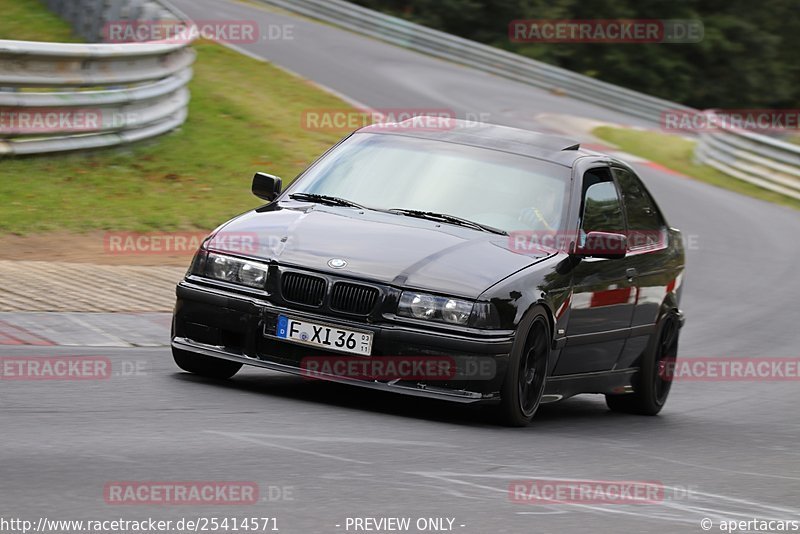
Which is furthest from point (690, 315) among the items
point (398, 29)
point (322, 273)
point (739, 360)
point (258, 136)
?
point (398, 29)

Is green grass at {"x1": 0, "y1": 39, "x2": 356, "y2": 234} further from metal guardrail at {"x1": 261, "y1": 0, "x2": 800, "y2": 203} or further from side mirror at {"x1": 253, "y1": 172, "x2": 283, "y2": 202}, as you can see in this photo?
metal guardrail at {"x1": 261, "y1": 0, "x2": 800, "y2": 203}

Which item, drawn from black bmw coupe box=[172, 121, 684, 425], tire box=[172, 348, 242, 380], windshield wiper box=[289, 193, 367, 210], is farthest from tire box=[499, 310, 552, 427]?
tire box=[172, 348, 242, 380]

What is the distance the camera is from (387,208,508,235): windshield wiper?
26.2ft

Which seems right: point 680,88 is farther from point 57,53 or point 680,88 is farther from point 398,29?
point 57,53

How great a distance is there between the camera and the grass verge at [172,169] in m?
13.6

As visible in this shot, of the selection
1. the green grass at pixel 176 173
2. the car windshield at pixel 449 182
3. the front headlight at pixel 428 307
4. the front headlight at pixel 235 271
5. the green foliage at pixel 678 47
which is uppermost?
the car windshield at pixel 449 182

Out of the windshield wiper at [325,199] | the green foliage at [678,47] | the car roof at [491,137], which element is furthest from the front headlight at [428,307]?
the green foliage at [678,47]

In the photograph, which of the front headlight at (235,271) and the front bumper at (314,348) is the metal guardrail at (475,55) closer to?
the front headlight at (235,271)

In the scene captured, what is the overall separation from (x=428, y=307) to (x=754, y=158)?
23863 mm

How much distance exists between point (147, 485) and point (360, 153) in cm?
383

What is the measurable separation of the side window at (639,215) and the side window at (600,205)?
0.14 m

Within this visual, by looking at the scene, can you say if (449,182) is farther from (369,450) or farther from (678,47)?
(678,47)

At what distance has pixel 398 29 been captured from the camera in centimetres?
3775

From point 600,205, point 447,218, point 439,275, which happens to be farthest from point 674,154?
point 439,275
